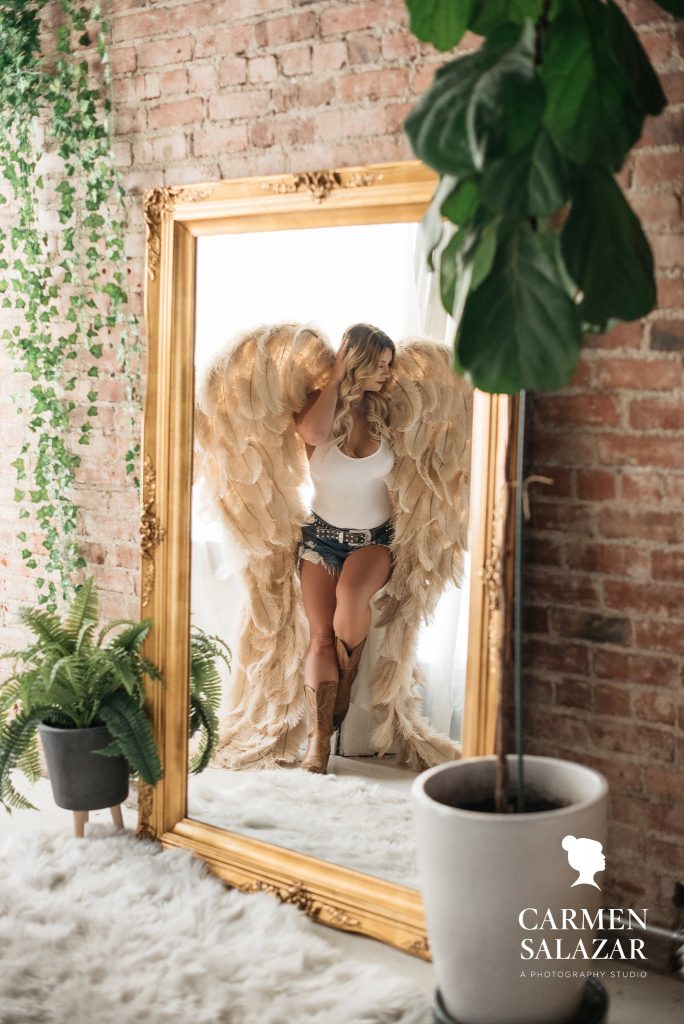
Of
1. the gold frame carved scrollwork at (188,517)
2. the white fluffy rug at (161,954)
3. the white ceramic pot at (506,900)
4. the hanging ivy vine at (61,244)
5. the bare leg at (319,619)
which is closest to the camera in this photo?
the white ceramic pot at (506,900)

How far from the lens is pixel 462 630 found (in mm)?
2262

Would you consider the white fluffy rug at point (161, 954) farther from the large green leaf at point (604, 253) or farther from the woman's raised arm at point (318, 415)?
the large green leaf at point (604, 253)

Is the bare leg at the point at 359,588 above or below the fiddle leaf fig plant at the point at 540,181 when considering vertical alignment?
below

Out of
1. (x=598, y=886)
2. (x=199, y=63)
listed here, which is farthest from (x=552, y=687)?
(x=199, y=63)

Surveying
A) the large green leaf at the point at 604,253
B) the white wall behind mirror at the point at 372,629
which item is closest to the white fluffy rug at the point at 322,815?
the white wall behind mirror at the point at 372,629

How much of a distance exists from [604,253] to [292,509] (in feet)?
3.57

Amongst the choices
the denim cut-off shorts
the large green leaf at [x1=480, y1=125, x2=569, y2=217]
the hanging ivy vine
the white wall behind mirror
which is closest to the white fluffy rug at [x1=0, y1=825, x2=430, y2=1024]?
the white wall behind mirror

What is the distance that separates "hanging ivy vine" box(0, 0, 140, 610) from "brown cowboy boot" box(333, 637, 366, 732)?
0.91 m

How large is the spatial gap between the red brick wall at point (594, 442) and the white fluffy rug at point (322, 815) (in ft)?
1.28

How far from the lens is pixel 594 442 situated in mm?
2176

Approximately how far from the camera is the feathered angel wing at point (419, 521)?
2.26 m

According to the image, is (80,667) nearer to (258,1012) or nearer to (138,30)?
(258,1012)

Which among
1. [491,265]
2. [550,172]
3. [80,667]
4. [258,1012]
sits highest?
[550,172]

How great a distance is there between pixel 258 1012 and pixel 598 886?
73cm
